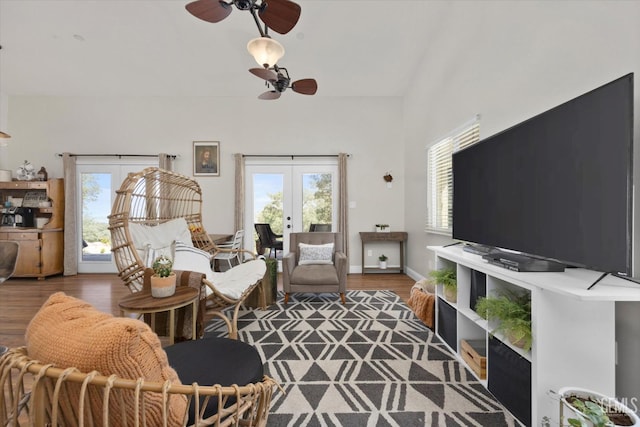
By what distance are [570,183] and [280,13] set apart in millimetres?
2198

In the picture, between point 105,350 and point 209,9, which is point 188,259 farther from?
point 105,350

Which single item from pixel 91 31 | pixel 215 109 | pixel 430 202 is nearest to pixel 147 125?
pixel 215 109

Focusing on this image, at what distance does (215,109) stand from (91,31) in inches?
78.3

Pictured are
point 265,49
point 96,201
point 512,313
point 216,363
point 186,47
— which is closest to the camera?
point 216,363

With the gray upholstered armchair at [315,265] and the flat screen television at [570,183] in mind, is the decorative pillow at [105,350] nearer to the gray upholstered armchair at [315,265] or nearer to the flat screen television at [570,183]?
the flat screen television at [570,183]

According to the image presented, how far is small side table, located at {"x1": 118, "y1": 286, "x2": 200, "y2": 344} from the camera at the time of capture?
5.72ft

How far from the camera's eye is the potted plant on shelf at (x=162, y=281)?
190 centimetres

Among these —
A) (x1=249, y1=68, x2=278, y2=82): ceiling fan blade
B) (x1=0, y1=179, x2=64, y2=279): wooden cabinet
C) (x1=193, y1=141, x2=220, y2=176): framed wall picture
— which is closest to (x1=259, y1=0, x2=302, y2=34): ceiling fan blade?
(x1=249, y1=68, x2=278, y2=82): ceiling fan blade

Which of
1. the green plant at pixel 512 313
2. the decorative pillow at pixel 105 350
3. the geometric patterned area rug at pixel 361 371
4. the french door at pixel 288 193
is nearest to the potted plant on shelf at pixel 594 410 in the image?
the green plant at pixel 512 313

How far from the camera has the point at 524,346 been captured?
136 cm

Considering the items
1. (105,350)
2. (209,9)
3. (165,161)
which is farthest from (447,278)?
(165,161)

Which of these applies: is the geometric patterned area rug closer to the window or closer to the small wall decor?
the window

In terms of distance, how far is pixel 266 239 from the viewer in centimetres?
506

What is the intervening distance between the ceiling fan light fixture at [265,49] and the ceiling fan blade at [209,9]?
33 cm
